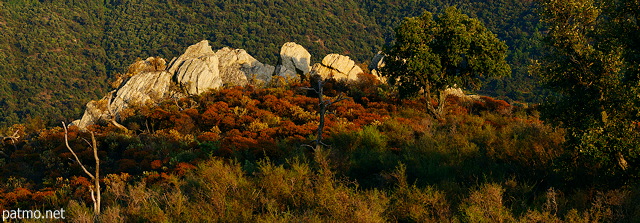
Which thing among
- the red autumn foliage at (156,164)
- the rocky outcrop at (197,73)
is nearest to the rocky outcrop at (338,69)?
the rocky outcrop at (197,73)

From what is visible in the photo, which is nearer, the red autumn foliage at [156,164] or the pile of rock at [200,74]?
the red autumn foliage at [156,164]

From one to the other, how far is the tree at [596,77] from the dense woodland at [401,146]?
1.6 inches

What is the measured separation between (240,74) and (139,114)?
10.0 m

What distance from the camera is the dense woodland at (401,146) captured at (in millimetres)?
11602

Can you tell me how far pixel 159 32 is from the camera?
170500 mm

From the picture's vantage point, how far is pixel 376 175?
1477 centimetres

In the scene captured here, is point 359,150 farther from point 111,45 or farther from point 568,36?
point 111,45

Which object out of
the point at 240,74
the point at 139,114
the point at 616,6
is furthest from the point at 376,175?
the point at 240,74

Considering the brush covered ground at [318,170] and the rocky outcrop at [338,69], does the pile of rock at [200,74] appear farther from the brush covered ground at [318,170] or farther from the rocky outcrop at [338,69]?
the brush covered ground at [318,170]

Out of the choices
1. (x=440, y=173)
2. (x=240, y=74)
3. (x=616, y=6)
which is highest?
(x=616, y=6)

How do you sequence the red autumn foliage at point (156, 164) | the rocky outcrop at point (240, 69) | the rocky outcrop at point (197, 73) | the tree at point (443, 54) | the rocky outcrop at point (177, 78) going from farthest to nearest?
the rocky outcrop at point (240, 69), the rocky outcrop at point (197, 73), the rocky outcrop at point (177, 78), the tree at point (443, 54), the red autumn foliage at point (156, 164)

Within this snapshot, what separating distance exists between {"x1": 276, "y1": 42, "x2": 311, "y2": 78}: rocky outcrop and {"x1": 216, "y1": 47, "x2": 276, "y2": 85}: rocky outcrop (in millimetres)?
990

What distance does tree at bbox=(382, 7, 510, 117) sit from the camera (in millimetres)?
24016

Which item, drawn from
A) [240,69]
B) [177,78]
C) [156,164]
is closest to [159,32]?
[240,69]
